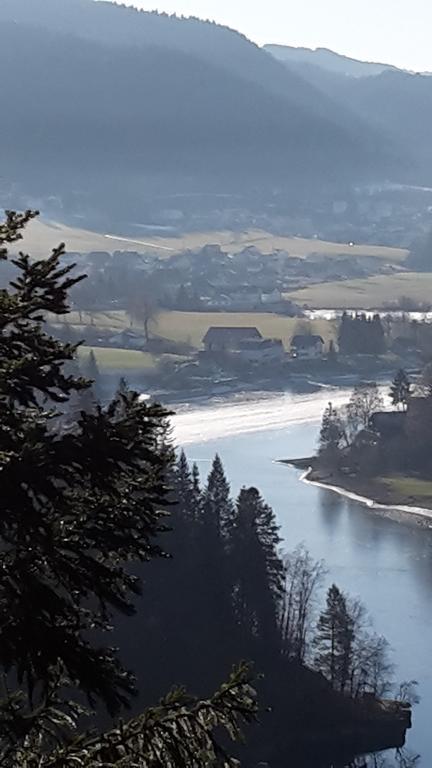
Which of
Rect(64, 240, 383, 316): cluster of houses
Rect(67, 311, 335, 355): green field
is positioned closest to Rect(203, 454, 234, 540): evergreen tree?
Rect(67, 311, 335, 355): green field

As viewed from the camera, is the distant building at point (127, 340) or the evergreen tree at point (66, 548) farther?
the distant building at point (127, 340)

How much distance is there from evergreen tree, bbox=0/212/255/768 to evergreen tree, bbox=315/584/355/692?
4.44 meters

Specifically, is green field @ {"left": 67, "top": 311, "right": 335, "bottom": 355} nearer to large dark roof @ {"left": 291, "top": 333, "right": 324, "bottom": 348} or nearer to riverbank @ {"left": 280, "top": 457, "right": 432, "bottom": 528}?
large dark roof @ {"left": 291, "top": 333, "right": 324, "bottom": 348}

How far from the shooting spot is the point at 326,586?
6.73 m

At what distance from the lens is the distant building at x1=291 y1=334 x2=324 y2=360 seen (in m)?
16.3

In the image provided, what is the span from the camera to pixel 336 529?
8.12m

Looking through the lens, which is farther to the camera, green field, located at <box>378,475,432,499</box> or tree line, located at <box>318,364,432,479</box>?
tree line, located at <box>318,364,432,479</box>

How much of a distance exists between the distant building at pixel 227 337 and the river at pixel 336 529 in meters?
3.00

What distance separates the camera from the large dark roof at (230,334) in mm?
16545

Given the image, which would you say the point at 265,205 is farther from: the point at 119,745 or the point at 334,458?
the point at 119,745

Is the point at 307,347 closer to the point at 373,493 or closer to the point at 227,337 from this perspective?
the point at 227,337

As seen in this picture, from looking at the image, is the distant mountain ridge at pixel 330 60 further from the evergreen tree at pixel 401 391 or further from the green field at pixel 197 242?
the evergreen tree at pixel 401 391

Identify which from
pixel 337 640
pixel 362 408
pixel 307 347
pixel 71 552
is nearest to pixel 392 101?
pixel 307 347

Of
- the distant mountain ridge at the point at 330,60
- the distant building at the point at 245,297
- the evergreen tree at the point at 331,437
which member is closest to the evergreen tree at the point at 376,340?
the distant building at the point at 245,297
